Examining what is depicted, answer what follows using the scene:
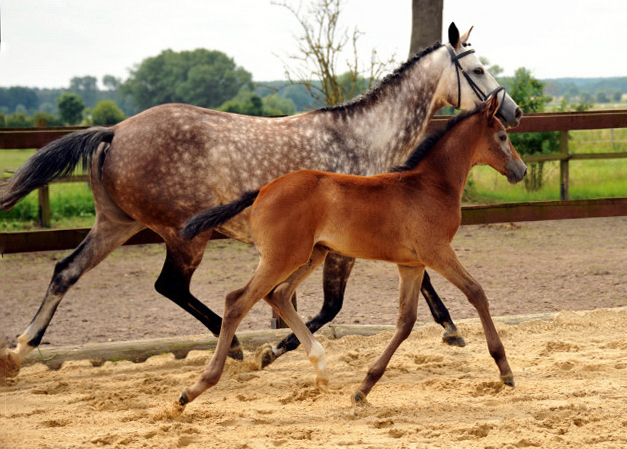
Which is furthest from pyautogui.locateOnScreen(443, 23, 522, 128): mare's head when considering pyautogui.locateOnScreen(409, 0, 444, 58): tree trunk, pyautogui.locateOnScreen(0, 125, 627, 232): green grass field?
pyautogui.locateOnScreen(0, 125, 627, 232): green grass field

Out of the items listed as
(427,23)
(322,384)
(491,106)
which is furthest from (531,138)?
(322,384)

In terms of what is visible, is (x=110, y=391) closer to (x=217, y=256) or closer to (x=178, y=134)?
(x=178, y=134)

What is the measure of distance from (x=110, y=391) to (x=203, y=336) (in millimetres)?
940

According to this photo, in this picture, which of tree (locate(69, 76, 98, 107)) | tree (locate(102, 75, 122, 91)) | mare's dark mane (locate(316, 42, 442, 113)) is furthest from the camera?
tree (locate(102, 75, 122, 91))

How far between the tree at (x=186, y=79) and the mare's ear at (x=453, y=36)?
62.3m

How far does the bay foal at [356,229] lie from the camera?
3338 millimetres

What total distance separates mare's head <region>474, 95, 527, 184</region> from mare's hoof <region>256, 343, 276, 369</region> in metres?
1.70

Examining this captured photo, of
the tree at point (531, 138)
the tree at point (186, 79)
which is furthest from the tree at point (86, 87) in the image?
the tree at point (531, 138)

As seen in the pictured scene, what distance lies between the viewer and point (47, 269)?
787 cm

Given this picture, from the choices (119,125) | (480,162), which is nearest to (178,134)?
(119,125)

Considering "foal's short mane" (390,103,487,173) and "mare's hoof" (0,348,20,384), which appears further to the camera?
"mare's hoof" (0,348,20,384)

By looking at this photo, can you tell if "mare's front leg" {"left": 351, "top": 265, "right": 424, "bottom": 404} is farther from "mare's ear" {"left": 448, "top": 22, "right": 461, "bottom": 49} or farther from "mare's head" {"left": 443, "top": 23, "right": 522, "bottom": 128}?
"mare's ear" {"left": 448, "top": 22, "right": 461, "bottom": 49}

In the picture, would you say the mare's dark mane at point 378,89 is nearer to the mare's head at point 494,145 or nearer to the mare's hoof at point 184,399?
the mare's head at point 494,145

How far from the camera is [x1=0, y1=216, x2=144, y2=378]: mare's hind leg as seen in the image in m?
4.07
